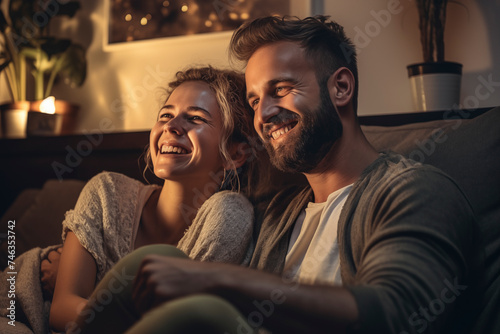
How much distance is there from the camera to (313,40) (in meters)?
1.18

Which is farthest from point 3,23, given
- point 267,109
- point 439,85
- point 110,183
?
point 439,85

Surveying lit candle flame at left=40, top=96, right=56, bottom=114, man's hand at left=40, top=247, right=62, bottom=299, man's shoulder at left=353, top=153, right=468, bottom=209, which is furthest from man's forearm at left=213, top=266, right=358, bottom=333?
lit candle flame at left=40, top=96, right=56, bottom=114

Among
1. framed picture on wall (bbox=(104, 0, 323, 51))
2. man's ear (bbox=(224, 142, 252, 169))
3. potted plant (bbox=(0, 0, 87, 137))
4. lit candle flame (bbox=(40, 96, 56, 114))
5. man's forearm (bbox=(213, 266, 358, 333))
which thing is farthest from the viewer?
potted plant (bbox=(0, 0, 87, 137))

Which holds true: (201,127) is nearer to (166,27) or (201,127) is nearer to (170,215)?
(170,215)

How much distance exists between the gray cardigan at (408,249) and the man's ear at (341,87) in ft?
0.58

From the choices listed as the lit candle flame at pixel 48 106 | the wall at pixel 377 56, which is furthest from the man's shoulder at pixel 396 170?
the lit candle flame at pixel 48 106

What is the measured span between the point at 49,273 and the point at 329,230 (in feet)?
2.42

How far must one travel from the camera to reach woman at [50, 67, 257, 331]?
3.91 ft

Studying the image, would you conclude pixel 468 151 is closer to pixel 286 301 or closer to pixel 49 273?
pixel 286 301

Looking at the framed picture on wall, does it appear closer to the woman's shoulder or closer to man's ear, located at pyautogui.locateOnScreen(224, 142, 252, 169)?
man's ear, located at pyautogui.locateOnScreen(224, 142, 252, 169)

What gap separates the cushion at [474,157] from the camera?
97cm

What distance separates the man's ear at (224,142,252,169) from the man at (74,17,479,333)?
0.17 meters

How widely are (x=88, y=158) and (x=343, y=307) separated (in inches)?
56.5

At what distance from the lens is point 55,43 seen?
6.87ft
